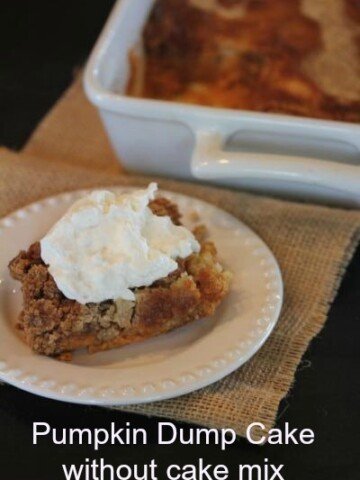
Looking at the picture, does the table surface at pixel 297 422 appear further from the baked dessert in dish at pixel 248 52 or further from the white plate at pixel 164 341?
the baked dessert in dish at pixel 248 52

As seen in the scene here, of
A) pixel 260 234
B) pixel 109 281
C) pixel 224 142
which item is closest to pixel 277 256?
pixel 260 234

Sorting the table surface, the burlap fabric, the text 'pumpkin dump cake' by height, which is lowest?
the table surface

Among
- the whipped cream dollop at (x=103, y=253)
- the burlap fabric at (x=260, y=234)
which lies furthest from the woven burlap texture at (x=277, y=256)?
the whipped cream dollop at (x=103, y=253)

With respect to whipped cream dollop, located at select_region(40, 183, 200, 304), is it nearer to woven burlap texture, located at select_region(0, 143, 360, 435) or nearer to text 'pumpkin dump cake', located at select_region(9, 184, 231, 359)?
text 'pumpkin dump cake', located at select_region(9, 184, 231, 359)

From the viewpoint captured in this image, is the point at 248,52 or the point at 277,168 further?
the point at 248,52

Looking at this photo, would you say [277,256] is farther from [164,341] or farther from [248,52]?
[248,52]

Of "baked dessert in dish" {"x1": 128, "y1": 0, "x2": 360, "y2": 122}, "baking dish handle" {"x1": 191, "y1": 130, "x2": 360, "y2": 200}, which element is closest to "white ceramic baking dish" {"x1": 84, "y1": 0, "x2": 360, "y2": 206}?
"baking dish handle" {"x1": 191, "y1": 130, "x2": 360, "y2": 200}
